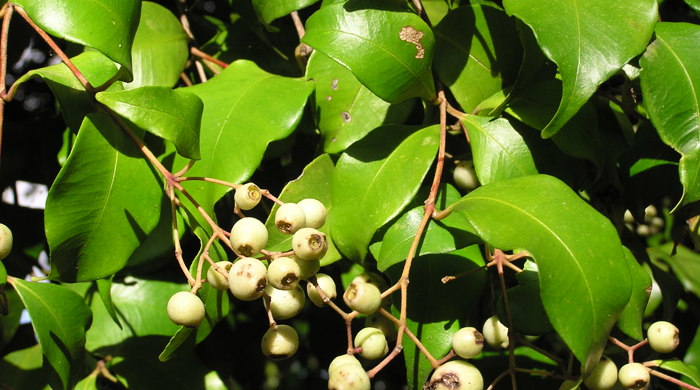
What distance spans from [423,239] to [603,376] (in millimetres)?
254

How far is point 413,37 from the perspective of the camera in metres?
0.94

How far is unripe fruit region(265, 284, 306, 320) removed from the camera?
2.68 ft

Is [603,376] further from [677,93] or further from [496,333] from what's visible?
[677,93]

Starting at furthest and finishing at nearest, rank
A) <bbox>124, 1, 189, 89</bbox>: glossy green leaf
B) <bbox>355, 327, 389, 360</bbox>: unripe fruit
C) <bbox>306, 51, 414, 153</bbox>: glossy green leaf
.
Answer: <bbox>124, 1, 189, 89</bbox>: glossy green leaf, <bbox>306, 51, 414, 153</bbox>: glossy green leaf, <bbox>355, 327, 389, 360</bbox>: unripe fruit

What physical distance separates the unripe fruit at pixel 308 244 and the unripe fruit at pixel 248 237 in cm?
4

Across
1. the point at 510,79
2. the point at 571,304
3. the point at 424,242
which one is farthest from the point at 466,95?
the point at 571,304

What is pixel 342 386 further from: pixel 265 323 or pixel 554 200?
pixel 265 323

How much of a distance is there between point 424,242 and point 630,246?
1.55ft

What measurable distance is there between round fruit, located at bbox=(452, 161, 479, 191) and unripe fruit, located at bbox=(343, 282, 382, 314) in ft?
1.00

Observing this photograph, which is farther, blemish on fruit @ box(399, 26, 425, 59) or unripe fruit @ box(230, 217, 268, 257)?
blemish on fruit @ box(399, 26, 425, 59)

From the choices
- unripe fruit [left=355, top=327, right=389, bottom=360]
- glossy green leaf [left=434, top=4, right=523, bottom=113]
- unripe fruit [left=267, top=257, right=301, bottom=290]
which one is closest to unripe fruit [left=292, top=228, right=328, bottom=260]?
unripe fruit [left=267, top=257, right=301, bottom=290]

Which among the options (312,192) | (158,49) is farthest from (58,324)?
(158,49)

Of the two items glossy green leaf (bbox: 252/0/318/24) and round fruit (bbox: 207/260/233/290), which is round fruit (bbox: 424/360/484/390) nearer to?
round fruit (bbox: 207/260/233/290)

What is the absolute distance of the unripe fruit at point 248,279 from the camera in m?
0.76
